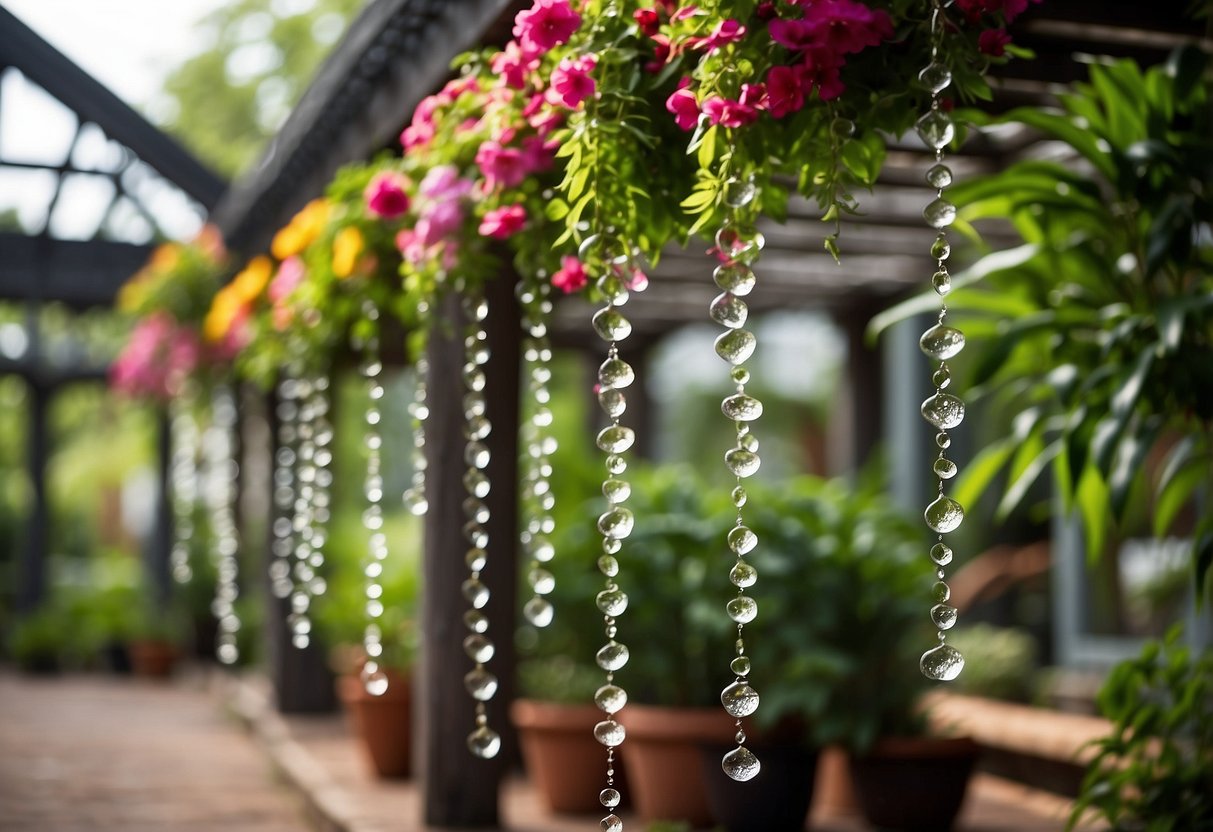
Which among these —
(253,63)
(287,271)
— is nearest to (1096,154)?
(287,271)

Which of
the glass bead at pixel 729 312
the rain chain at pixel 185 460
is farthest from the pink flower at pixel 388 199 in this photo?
the rain chain at pixel 185 460

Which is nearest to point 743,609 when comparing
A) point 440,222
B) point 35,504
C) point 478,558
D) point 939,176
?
point 939,176

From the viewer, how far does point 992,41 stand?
2.38 m

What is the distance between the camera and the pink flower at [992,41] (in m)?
2.37

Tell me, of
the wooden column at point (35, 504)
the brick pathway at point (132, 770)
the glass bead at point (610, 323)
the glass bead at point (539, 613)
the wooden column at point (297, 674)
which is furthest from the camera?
the wooden column at point (35, 504)

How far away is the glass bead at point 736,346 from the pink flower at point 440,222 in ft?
3.85

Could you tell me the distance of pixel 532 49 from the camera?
8.53 feet

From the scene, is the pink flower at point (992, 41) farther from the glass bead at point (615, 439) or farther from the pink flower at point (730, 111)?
the glass bead at point (615, 439)

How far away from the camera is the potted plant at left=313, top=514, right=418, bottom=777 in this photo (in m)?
5.01

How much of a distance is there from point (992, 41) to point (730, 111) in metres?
0.47

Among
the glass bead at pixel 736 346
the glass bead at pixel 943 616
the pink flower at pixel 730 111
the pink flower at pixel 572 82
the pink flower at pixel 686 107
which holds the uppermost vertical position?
the pink flower at pixel 572 82

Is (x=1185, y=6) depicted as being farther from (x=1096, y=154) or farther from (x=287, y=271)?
(x=287, y=271)

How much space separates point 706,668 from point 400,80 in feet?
6.35

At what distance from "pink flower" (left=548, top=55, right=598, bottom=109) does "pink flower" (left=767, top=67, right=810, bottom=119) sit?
36 centimetres
